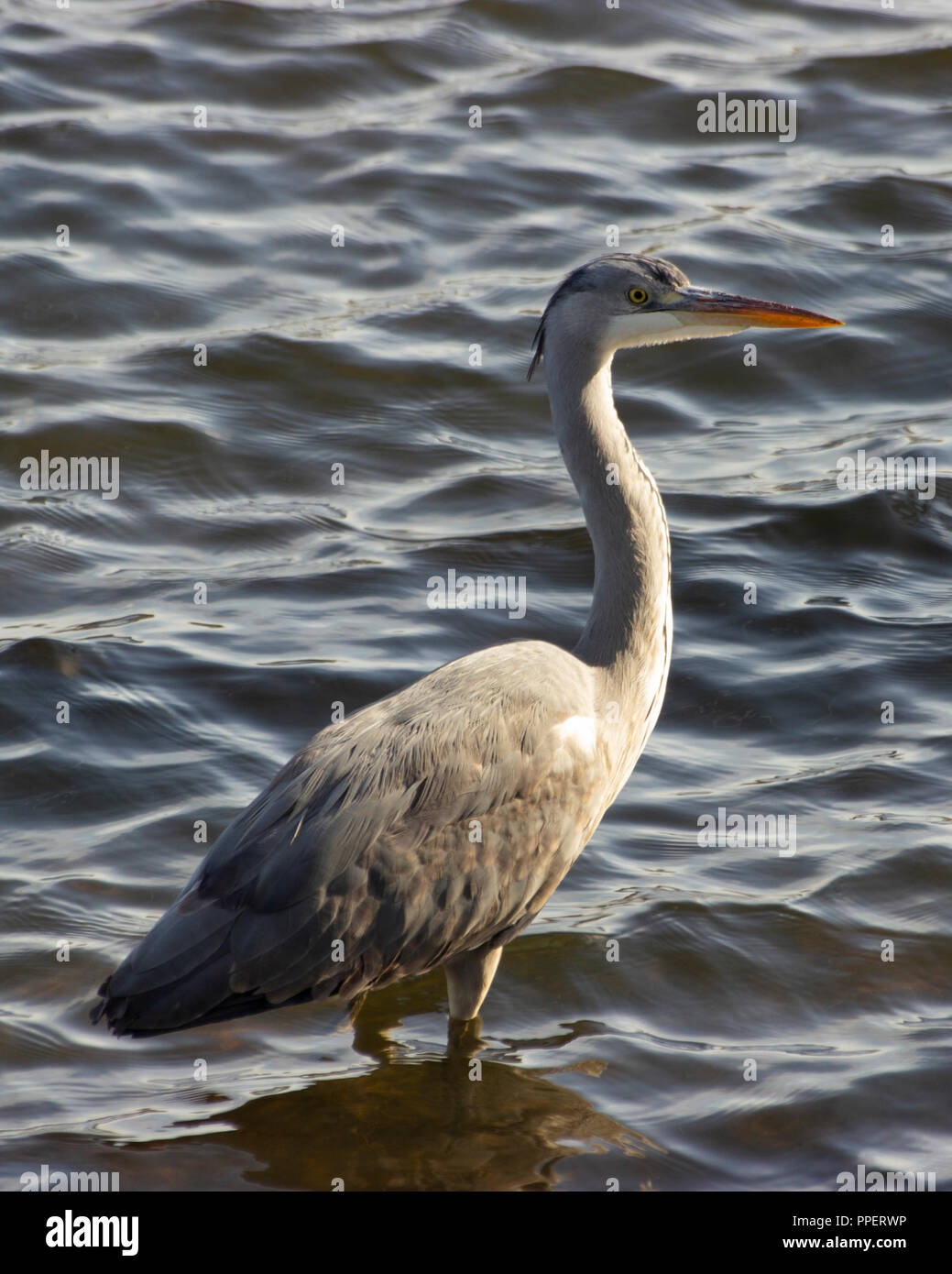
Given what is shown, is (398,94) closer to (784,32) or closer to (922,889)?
(784,32)

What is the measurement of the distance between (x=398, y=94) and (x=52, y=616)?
7.68m

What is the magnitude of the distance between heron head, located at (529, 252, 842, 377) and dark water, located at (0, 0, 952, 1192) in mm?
2252

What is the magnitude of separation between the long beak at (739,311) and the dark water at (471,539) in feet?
7.42

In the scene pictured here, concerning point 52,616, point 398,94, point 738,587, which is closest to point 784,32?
point 398,94

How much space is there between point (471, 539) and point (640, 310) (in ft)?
11.1

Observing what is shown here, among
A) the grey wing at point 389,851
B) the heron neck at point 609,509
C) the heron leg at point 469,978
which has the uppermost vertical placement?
the heron neck at point 609,509

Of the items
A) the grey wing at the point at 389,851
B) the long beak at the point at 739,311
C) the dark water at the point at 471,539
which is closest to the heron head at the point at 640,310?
the long beak at the point at 739,311

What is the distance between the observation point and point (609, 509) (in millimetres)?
6316

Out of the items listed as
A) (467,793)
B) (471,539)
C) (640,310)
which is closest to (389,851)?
(467,793)

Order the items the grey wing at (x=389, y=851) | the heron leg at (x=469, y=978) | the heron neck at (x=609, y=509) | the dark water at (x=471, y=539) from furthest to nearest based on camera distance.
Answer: the heron neck at (x=609, y=509)
the heron leg at (x=469, y=978)
the dark water at (x=471, y=539)
the grey wing at (x=389, y=851)

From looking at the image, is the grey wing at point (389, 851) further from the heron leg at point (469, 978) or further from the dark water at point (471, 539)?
the dark water at point (471, 539)

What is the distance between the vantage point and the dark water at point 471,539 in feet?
19.4

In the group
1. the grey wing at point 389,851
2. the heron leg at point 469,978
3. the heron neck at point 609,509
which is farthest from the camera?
the heron neck at point 609,509

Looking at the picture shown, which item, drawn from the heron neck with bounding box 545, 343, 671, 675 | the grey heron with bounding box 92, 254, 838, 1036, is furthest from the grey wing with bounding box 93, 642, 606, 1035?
the heron neck with bounding box 545, 343, 671, 675
